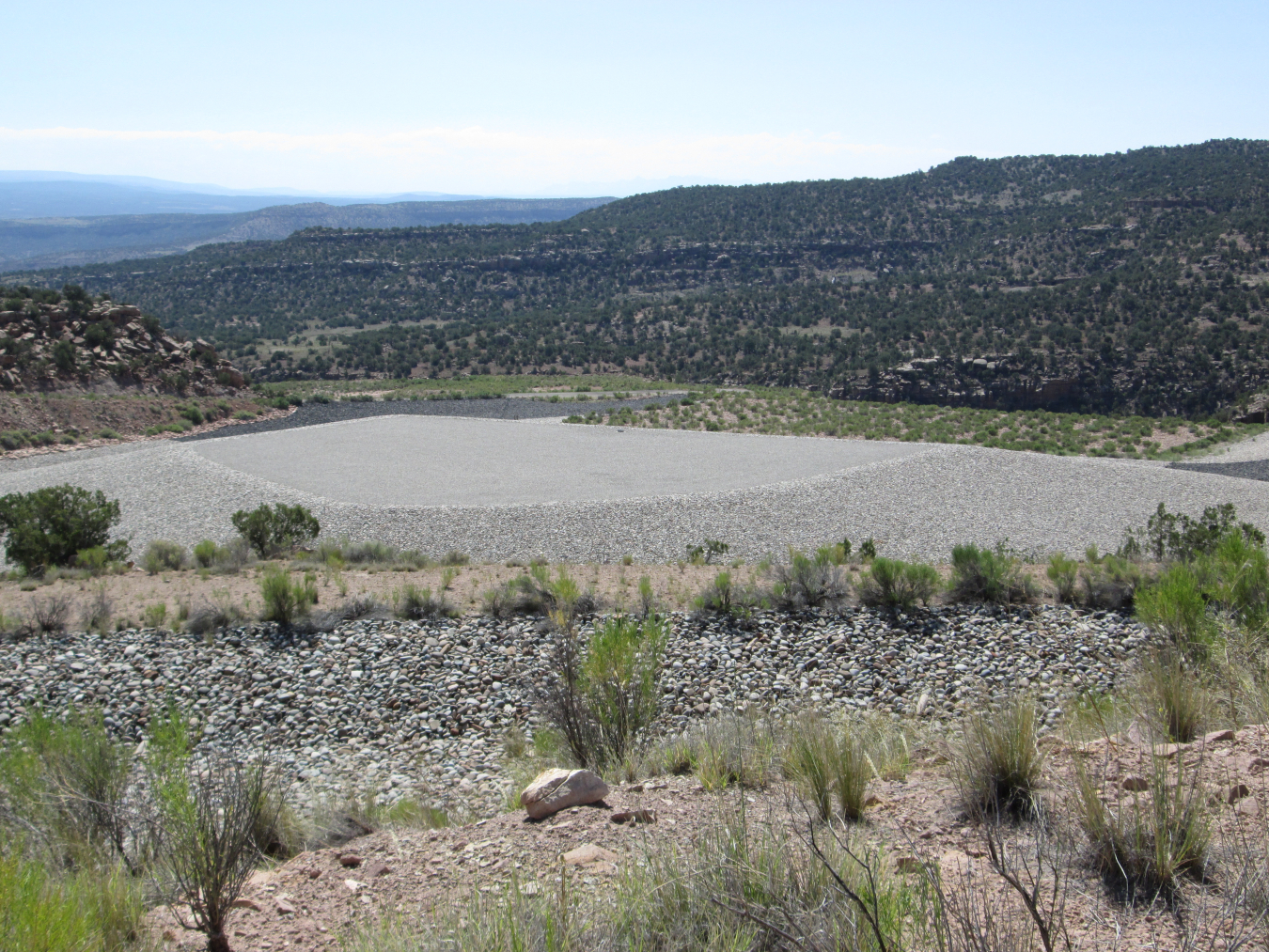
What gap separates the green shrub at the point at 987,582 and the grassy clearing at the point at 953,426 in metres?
17.2

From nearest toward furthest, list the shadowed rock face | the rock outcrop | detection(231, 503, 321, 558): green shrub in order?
detection(231, 503, 321, 558): green shrub → the rock outcrop → the shadowed rock face

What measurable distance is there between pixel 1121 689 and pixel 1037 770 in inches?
137

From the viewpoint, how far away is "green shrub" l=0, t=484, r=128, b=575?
1320 centimetres

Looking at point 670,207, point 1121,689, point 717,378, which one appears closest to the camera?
point 1121,689

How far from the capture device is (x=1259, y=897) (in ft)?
9.49

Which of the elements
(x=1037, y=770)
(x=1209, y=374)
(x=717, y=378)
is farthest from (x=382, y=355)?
(x=1037, y=770)

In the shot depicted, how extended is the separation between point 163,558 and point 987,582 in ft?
40.3

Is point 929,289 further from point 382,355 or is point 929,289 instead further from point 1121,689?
point 1121,689

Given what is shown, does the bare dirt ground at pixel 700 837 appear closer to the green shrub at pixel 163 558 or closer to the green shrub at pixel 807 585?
the green shrub at pixel 807 585

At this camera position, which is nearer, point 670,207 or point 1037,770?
point 1037,770

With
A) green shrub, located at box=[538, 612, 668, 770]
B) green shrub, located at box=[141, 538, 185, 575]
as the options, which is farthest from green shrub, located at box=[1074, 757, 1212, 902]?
green shrub, located at box=[141, 538, 185, 575]

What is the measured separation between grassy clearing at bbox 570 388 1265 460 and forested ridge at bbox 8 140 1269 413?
21.9ft

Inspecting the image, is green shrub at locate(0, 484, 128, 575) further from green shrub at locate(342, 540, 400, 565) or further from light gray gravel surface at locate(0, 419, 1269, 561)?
green shrub at locate(342, 540, 400, 565)

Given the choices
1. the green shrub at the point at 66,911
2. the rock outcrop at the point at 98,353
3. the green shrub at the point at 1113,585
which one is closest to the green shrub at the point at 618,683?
the green shrub at the point at 66,911
